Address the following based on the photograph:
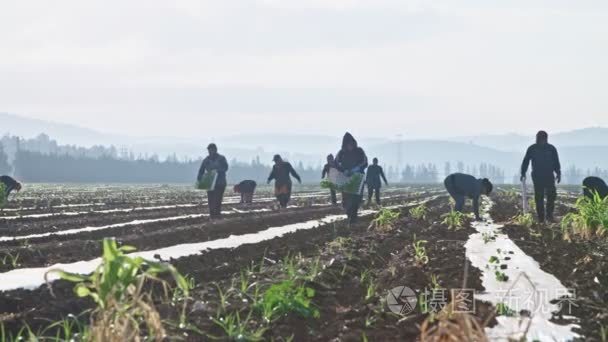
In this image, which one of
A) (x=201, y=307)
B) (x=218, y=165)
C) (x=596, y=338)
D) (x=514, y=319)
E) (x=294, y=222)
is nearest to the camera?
(x=596, y=338)

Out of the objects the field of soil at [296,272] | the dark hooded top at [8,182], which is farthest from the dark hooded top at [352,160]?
the dark hooded top at [8,182]

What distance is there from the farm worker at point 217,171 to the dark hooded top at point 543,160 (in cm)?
616

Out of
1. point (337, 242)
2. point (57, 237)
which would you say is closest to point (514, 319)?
point (337, 242)

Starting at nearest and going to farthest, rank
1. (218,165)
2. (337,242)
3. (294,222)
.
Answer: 1. (337,242)
2. (294,222)
3. (218,165)

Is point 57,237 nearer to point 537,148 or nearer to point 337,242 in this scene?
point 337,242

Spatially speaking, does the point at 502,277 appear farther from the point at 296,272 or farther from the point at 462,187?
the point at 462,187

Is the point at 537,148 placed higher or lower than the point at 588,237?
higher

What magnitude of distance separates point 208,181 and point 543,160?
6714mm

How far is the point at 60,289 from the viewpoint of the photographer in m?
6.31

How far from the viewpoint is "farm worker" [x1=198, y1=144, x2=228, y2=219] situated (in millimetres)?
15461

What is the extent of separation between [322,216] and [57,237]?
677 cm

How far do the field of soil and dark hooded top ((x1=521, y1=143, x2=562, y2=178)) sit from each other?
113 cm

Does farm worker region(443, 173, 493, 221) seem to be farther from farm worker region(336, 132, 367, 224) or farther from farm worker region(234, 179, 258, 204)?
farm worker region(234, 179, 258, 204)

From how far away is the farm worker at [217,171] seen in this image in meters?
15.5
